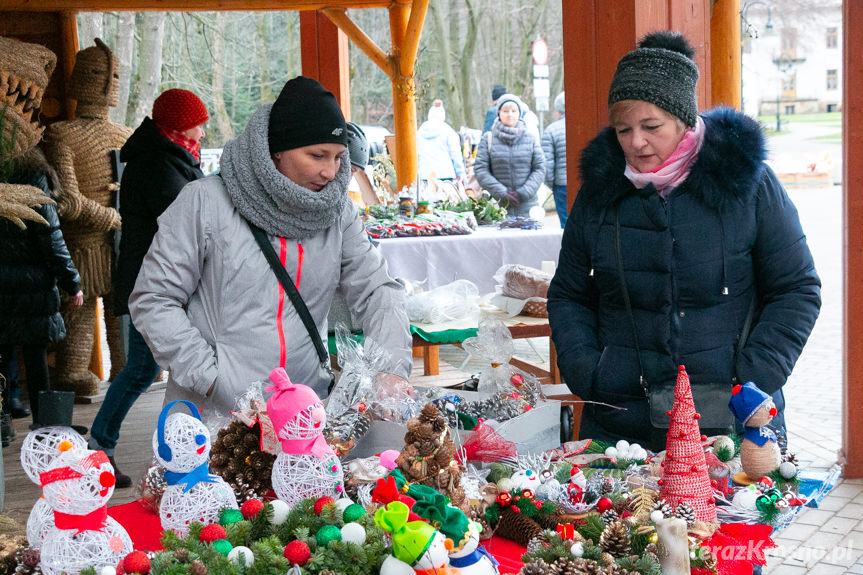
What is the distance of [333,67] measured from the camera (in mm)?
8961

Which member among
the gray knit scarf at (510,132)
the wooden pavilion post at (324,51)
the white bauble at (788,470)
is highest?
the wooden pavilion post at (324,51)

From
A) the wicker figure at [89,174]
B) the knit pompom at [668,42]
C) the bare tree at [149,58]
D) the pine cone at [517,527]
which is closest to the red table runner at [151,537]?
the pine cone at [517,527]

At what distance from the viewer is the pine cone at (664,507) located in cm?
149

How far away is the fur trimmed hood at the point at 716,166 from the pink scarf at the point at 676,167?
0.02 meters

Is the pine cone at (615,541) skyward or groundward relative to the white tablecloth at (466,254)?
groundward

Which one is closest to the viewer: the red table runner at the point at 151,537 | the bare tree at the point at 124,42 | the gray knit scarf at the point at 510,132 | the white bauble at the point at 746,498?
the red table runner at the point at 151,537

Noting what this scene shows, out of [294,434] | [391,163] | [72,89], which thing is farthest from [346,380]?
[391,163]

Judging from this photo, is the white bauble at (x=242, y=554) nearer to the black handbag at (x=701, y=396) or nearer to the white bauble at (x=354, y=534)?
the white bauble at (x=354, y=534)

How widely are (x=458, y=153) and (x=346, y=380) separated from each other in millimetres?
10108

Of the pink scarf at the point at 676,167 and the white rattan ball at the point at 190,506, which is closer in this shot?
the white rattan ball at the point at 190,506

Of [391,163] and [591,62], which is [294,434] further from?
[391,163]

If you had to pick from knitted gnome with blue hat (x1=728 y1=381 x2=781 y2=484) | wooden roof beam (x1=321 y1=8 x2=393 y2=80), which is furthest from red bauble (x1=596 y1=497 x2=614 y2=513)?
wooden roof beam (x1=321 y1=8 x2=393 y2=80)

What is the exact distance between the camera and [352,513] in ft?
4.56

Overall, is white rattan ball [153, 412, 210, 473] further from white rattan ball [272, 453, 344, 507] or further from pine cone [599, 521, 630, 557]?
pine cone [599, 521, 630, 557]
